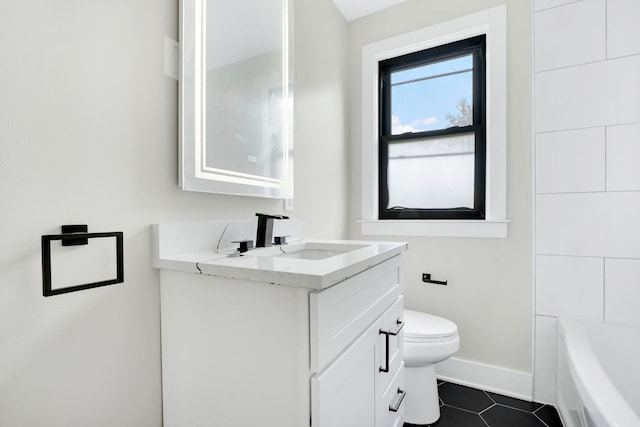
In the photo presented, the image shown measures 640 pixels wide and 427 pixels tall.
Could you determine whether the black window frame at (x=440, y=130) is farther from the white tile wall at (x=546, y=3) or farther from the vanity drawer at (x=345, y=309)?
A: the vanity drawer at (x=345, y=309)

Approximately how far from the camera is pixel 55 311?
0.74 m

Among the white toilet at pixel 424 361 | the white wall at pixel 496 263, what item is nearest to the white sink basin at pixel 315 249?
the white toilet at pixel 424 361

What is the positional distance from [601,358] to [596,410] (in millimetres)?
774

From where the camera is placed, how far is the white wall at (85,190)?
67 centimetres

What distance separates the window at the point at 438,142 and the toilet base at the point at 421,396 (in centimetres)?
82

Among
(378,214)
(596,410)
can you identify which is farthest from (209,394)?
(378,214)

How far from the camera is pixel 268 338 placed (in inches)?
29.2

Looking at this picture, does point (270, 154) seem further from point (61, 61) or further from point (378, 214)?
point (378, 214)

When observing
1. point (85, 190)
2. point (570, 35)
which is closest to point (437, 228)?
point (570, 35)

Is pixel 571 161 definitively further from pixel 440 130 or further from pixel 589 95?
pixel 440 130

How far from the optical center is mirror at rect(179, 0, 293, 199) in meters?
1.00

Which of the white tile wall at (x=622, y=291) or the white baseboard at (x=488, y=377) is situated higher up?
the white tile wall at (x=622, y=291)

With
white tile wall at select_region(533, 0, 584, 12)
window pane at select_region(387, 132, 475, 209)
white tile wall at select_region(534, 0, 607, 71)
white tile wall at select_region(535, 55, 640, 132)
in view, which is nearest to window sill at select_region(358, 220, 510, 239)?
window pane at select_region(387, 132, 475, 209)

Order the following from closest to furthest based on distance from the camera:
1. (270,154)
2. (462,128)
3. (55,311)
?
(55,311) → (270,154) → (462,128)
